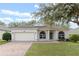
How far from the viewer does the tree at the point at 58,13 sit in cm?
1041

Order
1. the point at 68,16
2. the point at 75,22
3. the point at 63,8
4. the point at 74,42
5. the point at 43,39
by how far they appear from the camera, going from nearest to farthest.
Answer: the point at 63,8 < the point at 68,16 < the point at 75,22 < the point at 74,42 < the point at 43,39

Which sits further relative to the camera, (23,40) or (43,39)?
(43,39)

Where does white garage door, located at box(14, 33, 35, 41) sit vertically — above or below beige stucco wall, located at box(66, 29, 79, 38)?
below

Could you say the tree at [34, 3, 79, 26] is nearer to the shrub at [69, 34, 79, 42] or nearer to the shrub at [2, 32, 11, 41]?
the shrub at [69, 34, 79, 42]

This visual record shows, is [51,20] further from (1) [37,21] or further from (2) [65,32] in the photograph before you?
(2) [65,32]

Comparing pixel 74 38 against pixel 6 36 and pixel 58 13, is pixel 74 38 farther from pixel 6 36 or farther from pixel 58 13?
pixel 6 36

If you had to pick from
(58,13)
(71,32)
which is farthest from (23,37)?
(58,13)

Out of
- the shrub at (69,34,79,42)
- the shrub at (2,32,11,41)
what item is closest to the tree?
the shrub at (69,34,79,42)

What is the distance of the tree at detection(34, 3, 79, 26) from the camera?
1041 cm

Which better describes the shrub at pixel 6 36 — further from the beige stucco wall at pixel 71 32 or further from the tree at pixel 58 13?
the beige stucco wall at pixel 71 32

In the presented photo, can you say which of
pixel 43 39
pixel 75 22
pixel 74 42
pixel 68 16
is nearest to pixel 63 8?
pixel 68 16

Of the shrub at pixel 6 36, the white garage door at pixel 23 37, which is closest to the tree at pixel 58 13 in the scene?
the white garage door at pixel 23 37

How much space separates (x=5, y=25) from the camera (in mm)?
12094

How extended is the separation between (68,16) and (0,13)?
10.9 ft
